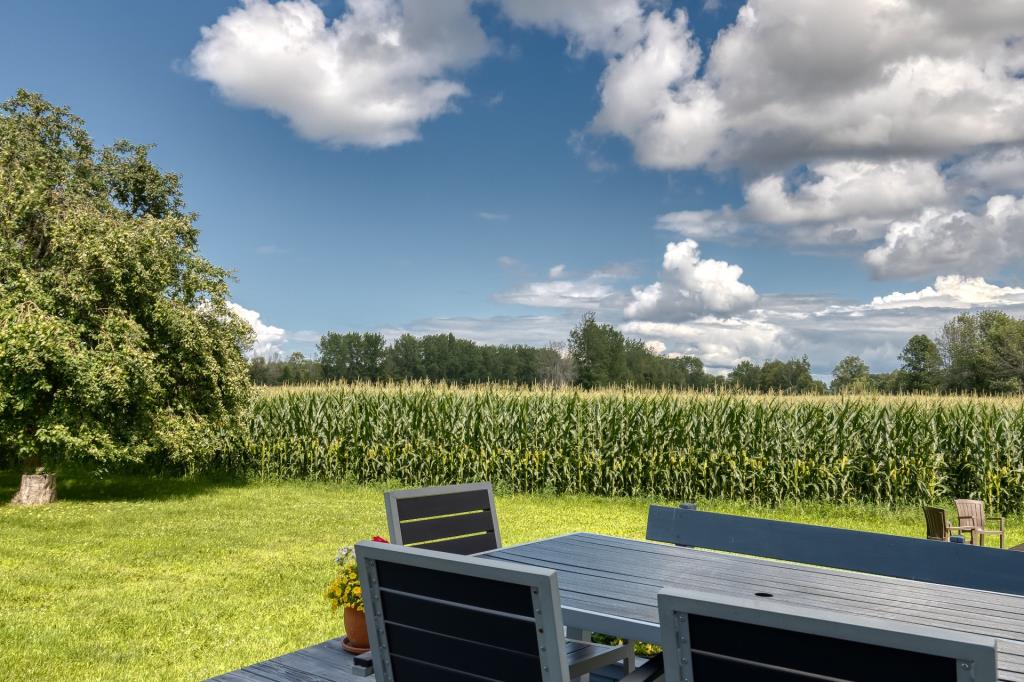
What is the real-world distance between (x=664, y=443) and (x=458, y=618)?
1201 centimetres

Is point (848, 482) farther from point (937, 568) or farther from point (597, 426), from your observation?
point (937, 568)

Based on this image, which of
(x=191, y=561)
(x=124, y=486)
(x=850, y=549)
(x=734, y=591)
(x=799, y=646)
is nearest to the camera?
(x=799, y=646)

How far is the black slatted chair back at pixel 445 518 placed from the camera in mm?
3822

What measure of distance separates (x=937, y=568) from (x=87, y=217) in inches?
550

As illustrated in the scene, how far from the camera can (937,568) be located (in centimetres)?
358

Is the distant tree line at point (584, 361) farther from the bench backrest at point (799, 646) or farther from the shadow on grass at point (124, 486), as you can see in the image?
the bench backrest at point (799, 646)

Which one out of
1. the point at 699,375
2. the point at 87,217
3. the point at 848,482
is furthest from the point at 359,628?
the point at 699,375

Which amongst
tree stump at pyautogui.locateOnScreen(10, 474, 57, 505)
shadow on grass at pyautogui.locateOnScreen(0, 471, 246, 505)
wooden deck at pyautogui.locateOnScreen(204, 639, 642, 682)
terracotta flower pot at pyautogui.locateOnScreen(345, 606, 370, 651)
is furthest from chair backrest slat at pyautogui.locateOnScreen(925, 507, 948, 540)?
tree stump at pyautogui.locateOnScreen(10, 474, 57, 505)

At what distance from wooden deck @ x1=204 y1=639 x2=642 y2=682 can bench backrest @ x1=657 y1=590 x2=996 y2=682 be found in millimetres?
2186

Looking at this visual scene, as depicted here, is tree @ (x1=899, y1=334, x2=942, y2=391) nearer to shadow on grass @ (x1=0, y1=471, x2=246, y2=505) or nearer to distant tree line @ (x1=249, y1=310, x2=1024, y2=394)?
distant tree line @ (x1=249, y1=310, x2=1024, y2=394)

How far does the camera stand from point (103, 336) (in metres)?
12.8

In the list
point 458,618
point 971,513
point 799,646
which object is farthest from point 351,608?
point 971,513

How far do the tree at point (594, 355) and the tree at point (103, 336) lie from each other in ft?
182

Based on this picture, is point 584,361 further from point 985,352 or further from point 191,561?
point 191,561
